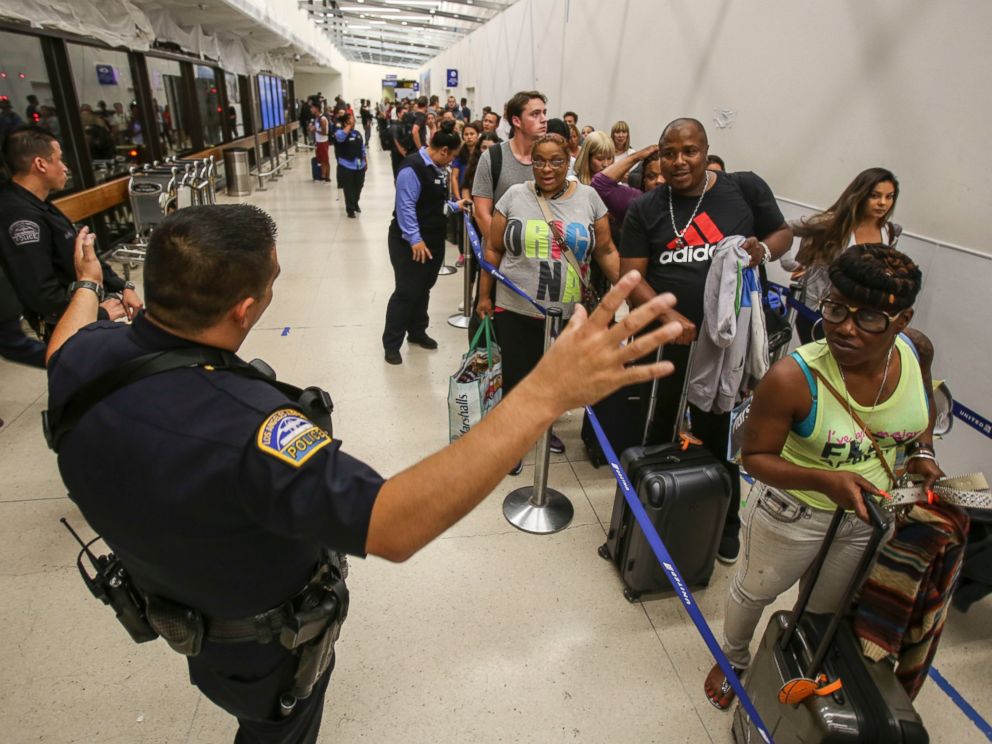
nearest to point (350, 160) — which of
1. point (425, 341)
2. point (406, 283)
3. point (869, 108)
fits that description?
point (425, 341)

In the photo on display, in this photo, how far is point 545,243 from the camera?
270cm

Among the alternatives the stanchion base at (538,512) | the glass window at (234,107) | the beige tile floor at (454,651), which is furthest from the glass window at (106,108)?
the stanchion base at (538,512)

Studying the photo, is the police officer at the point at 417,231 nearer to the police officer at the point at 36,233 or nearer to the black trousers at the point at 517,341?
the black trousers at the point at 517,341

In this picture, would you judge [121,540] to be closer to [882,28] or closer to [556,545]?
[556,545]

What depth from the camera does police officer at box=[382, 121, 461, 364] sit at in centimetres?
396

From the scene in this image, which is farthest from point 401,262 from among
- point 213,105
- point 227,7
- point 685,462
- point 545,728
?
point 213,105

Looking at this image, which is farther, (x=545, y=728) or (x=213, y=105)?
(x=213, y=105)

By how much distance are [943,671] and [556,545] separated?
1.55m

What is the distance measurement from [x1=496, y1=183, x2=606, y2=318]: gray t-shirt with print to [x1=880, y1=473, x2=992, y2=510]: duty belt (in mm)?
1660

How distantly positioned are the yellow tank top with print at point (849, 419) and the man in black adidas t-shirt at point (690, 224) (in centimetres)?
73

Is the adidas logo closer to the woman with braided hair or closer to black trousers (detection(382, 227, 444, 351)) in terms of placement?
the woman with braided hair

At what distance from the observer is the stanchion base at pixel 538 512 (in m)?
2.78

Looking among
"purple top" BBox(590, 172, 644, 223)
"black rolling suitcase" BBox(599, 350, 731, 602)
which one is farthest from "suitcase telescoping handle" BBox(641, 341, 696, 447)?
"purple top" BBox(590, 172, 644, 223)

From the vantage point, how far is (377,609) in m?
2.30
